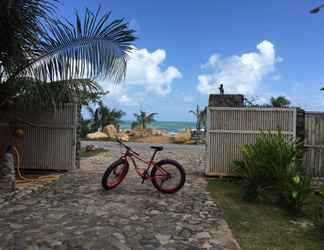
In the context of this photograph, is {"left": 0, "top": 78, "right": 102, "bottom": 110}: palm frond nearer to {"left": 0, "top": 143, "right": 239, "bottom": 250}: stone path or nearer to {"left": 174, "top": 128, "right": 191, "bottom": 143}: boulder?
{"left": 0, "top": 143, "right": 239, "bottom": 250}: stone path

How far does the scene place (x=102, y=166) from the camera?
10195 millimetres

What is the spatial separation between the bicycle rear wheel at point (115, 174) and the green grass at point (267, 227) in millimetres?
1805

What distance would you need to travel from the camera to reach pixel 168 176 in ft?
21.6

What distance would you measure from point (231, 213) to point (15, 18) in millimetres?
4791

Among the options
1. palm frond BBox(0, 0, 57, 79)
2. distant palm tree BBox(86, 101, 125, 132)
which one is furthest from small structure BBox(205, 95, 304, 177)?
distant palm tree BBox(86, 101, 125, 132)

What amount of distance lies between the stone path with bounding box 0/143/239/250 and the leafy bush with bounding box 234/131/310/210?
0.86 metres

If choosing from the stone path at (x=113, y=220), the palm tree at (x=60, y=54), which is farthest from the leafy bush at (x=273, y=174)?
the palm tree at (x=60, y=54)

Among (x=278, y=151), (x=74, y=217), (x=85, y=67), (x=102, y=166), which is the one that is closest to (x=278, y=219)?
(x=278, y=151)

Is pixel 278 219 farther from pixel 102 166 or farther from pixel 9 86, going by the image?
pixel 102 166

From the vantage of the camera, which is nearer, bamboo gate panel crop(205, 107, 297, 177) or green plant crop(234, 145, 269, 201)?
green plant crop(234, 145, 269, 201)

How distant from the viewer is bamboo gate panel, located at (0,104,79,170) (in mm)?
8828

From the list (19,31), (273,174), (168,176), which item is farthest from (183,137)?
(19,31)

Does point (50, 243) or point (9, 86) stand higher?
point (9, 86)

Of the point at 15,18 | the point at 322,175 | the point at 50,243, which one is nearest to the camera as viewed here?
the point at 50,243
